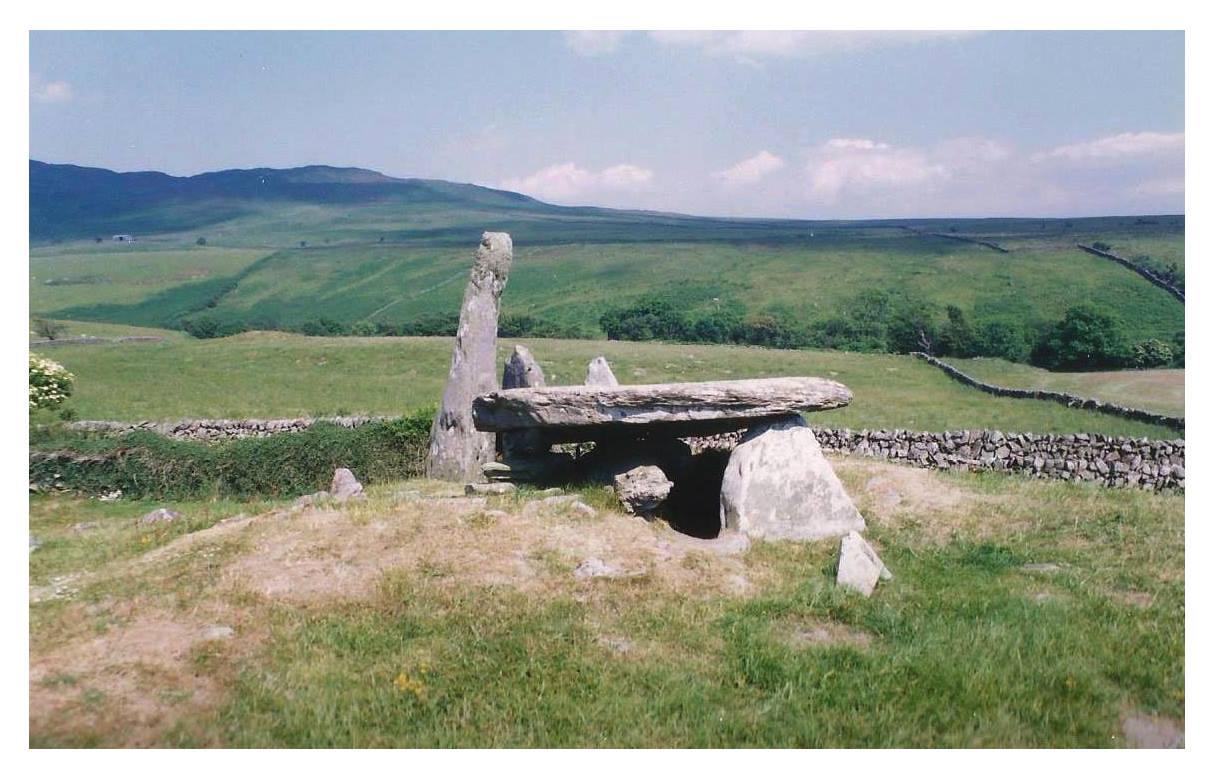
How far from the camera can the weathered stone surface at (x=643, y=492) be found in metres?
11.5

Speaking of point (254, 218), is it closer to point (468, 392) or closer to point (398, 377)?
point (398, 377)

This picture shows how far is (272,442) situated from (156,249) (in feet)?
397

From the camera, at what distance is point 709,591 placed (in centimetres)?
889

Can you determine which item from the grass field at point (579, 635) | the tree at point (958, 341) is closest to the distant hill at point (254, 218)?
the tree at point (958, 341)

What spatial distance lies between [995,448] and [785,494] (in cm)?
997

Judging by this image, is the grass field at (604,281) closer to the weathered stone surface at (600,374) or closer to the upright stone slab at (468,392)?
the weathered stone surface at (600,374)

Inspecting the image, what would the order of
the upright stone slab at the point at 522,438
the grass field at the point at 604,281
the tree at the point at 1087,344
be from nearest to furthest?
1. the upright stone slab at the point at 522,438
2. the tree at the point at 1087,344
3. the grass field at the point at 604,281

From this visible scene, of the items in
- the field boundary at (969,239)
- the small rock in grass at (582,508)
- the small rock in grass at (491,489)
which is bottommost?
the small rock in grass at (491,489)

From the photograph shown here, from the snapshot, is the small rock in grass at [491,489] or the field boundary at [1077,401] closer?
the small rock in grass at [491,489]

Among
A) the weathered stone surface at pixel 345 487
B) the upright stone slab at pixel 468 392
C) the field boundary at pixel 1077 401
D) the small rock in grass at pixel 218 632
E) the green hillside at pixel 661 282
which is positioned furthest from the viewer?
the green hillside at pixel 661 282

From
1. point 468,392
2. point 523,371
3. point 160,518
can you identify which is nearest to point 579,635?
point 160,518

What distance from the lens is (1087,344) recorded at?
43750 mm

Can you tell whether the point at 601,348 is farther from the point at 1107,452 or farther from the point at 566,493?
the point at 566,493

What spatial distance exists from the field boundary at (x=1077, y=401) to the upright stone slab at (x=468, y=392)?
2071cm
